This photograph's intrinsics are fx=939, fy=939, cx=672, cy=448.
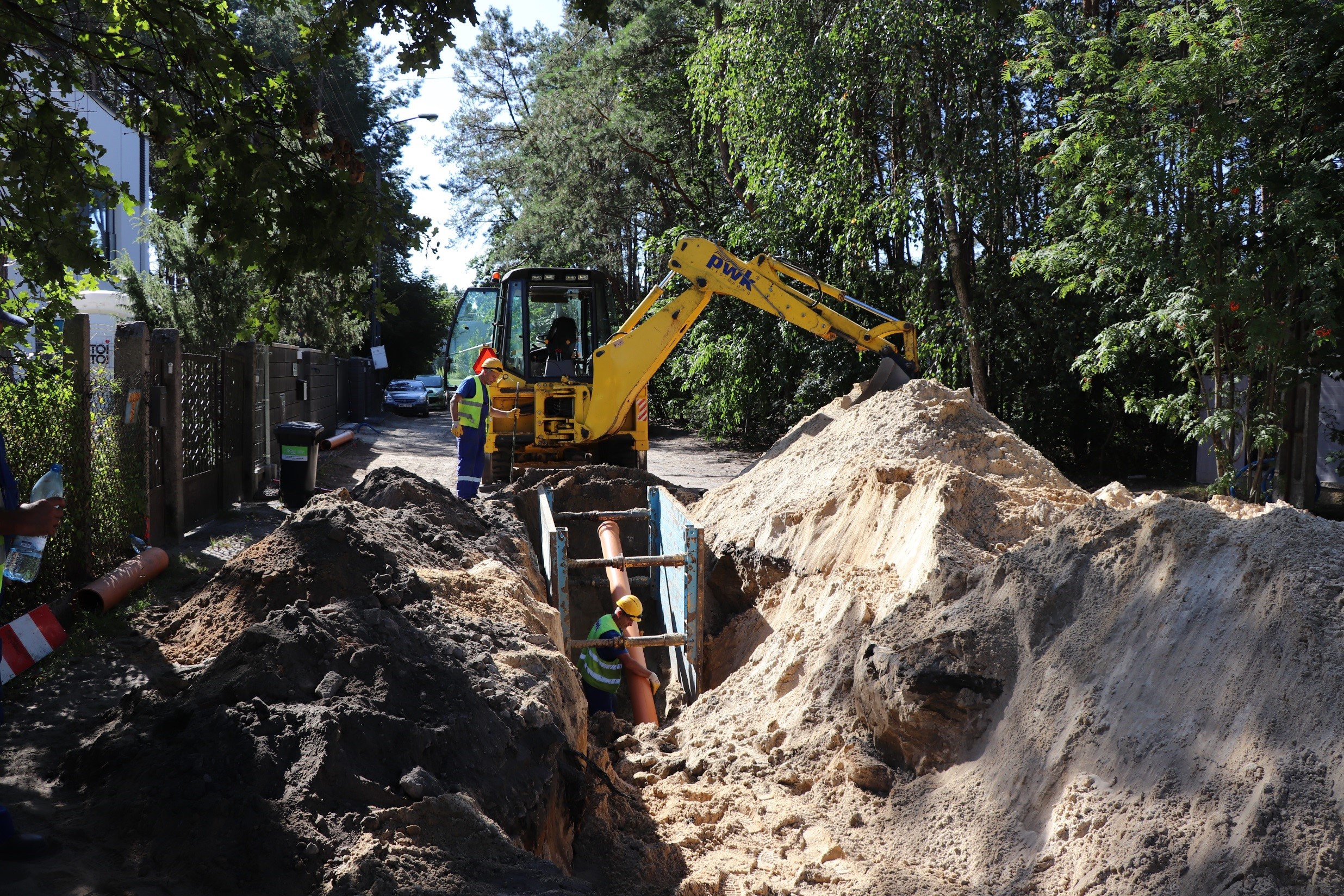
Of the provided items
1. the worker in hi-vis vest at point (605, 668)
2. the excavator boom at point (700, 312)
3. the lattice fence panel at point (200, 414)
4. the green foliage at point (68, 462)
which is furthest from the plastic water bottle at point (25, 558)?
the excavator boom at point (700, 312)

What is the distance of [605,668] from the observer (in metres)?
6.84

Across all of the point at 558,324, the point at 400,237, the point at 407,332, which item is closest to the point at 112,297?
the point at 558,324

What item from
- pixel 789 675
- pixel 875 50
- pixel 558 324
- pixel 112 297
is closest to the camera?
pixel 789 675

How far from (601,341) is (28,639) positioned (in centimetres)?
802

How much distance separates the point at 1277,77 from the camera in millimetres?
8617

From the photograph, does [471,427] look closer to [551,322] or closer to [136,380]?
[551,322]

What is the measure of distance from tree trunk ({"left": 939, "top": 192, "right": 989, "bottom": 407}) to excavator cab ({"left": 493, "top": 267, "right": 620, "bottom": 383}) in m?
4.92

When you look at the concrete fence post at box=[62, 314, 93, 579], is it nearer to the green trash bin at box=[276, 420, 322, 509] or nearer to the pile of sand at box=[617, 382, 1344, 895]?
the green trash bin at box=[276, 420, 322, 509]

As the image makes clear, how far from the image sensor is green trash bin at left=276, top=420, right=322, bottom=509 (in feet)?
36.4

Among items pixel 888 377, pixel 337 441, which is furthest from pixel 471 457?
pixel 337 441

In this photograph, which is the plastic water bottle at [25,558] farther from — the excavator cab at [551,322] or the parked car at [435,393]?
the parked car at [435,393]

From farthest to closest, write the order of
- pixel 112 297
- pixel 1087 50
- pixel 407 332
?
pixel 407 332 → pixel 112 297 → pixel 1087 50

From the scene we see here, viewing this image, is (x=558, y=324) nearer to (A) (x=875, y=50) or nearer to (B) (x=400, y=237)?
(A) (x=875, y=50)

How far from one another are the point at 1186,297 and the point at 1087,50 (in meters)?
3.22
